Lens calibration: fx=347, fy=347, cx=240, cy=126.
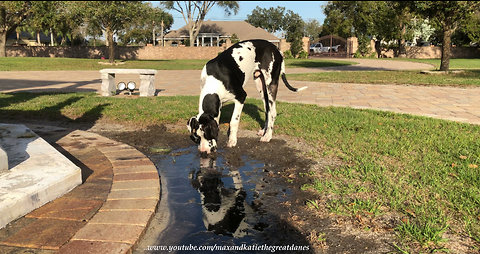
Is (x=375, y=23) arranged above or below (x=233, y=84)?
above

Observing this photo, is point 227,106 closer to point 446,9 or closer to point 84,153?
point 84,153

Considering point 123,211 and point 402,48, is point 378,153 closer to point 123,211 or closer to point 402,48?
point 123,211

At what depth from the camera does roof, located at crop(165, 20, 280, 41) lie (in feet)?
216

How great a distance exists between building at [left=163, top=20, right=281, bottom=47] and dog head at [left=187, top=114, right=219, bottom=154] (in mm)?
60935

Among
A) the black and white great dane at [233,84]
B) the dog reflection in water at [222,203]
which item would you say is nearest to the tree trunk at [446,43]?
the black and white great dane at [233,84]

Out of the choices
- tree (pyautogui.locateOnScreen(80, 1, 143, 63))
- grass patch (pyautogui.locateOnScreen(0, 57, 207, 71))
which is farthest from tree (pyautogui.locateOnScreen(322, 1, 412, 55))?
tree (pyautogui.locateOnScreen(80, 1, 143, 63))

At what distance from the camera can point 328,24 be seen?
68.6m

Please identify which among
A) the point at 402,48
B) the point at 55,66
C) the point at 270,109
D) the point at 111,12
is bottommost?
the point at 270,109

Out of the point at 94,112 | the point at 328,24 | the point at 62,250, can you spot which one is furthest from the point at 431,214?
the point at 328,24

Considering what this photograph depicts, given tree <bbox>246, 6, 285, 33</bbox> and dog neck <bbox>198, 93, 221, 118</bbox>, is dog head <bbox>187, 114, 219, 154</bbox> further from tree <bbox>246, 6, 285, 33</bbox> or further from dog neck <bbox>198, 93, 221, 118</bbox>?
tree <bbox>246, 6, 285, 33</bbox>

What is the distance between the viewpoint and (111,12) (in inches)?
1144

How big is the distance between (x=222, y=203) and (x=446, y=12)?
61.4 ft

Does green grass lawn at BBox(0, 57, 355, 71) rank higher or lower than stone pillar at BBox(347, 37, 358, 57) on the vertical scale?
lower

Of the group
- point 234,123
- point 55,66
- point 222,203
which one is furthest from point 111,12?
point 222,203
